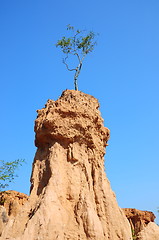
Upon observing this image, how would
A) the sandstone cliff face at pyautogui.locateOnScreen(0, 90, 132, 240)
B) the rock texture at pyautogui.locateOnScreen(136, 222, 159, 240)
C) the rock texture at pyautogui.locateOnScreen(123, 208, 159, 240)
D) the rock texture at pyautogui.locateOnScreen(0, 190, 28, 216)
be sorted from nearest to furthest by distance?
the sandstone cliff face at pyautogui.locateOnScreen(0, 90, 132, 240) < the rock texture at pyautogui.locateOnScreen(136, 222, 159, 240) < the rock texture at pyautogui.locateOnScreen(0, 190, 28, 216) < the rock texture at pyautogui.locateOnScreen(123, 208, 159, 240)

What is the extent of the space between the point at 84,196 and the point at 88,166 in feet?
6.18

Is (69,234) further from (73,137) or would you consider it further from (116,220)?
(73,137)

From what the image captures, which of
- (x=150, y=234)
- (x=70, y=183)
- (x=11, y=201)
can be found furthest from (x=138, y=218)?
(x=70, y=183)

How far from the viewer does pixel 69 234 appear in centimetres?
1193

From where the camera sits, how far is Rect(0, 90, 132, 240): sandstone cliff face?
473 inches

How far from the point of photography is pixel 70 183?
13734 millimetres

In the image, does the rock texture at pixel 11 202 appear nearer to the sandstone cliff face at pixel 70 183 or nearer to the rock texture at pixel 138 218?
the sandstone cliff face at pixel 70 183

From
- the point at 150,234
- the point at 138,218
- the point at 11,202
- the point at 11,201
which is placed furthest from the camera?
the point at 138,218

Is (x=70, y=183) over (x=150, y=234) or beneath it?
over

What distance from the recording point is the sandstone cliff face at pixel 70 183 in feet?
39.4

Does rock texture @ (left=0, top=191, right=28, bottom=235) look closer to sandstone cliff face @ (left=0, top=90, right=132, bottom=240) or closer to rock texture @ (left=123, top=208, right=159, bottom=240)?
sandstone cliff face @ (left=0, top=90, right=132, bottom=240)

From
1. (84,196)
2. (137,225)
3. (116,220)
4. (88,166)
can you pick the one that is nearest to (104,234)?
(116,220)

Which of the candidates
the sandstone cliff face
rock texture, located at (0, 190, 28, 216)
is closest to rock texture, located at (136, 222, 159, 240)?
the sandstone cliff face

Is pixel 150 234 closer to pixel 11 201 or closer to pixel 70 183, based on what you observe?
pixel 70 183
